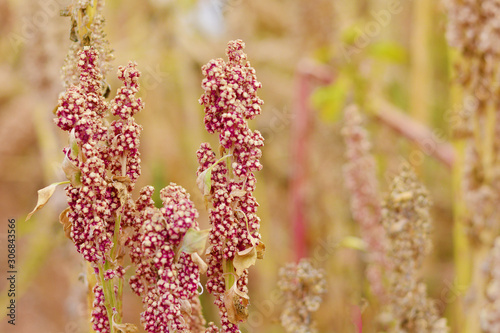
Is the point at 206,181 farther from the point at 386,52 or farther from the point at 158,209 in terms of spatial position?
the point at 386,52

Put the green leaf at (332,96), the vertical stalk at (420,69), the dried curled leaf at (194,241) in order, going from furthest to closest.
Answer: the vertical stalk at (420,69)
the green leaf at (332,96)
the dried curled leaf at (194,241)

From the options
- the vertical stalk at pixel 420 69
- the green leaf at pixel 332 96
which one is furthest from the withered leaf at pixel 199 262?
the vertical stalk at pixel 420 69

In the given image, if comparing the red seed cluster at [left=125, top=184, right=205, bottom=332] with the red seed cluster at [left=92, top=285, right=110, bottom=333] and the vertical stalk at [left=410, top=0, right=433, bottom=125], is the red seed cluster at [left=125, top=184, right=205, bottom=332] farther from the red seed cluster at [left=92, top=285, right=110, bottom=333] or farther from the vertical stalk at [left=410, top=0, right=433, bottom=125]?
the vertical stalk at [left=410, top=0, right=433, bottom=125]

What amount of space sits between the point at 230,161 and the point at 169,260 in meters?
0.08

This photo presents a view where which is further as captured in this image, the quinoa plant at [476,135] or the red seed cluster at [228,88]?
the quinoa plant at [476,135]

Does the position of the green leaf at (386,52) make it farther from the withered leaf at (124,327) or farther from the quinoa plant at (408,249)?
the withered leaf at (124,327)

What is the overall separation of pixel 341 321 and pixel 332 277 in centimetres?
17

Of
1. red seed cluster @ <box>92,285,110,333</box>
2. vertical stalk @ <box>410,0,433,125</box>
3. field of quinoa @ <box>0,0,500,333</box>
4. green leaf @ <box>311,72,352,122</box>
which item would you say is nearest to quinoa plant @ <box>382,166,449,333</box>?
field of quinoa @ <box>0,0,500,333</box>

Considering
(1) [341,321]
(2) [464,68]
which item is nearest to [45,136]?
(1) [341,321]

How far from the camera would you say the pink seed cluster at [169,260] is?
1.16 feet

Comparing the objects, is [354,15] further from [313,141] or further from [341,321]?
[341,321]

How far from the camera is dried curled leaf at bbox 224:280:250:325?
370mm

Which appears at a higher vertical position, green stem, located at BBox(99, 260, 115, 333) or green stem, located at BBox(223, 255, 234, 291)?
green stem, located at BBox(223, 255, 234, 291)

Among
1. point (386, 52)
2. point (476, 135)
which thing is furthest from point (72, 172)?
point (386, 52)
